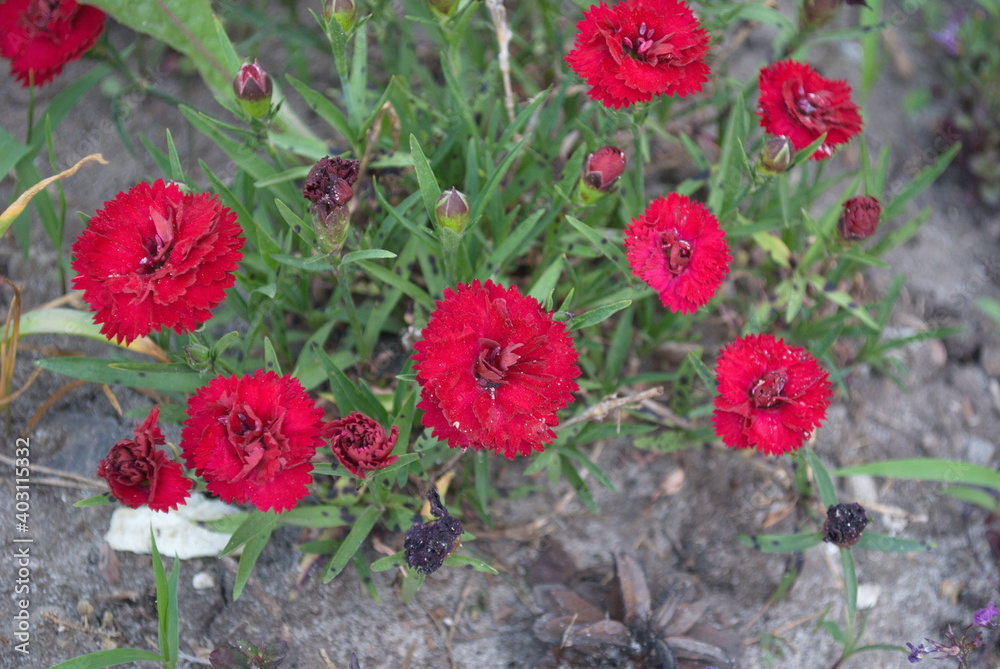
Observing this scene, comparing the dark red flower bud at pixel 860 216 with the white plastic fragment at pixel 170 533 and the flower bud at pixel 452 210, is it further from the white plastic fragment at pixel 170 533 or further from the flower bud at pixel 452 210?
the white plastic fragment at pixel 170 533

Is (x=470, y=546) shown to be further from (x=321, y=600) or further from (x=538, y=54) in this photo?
(x=538, y=54)

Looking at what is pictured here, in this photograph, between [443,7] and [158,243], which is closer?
[158,243]

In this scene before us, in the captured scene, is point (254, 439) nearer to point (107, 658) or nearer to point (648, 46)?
point (107, 658)

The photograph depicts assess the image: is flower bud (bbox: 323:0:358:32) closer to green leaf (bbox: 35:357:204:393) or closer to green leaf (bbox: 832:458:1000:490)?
green leaf (bbox: 35:357:204:393)

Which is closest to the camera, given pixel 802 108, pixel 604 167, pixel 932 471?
pixel 604 167

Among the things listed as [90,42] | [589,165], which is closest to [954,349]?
[589,165]

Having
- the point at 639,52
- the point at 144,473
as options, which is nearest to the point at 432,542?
the point at 144,473
